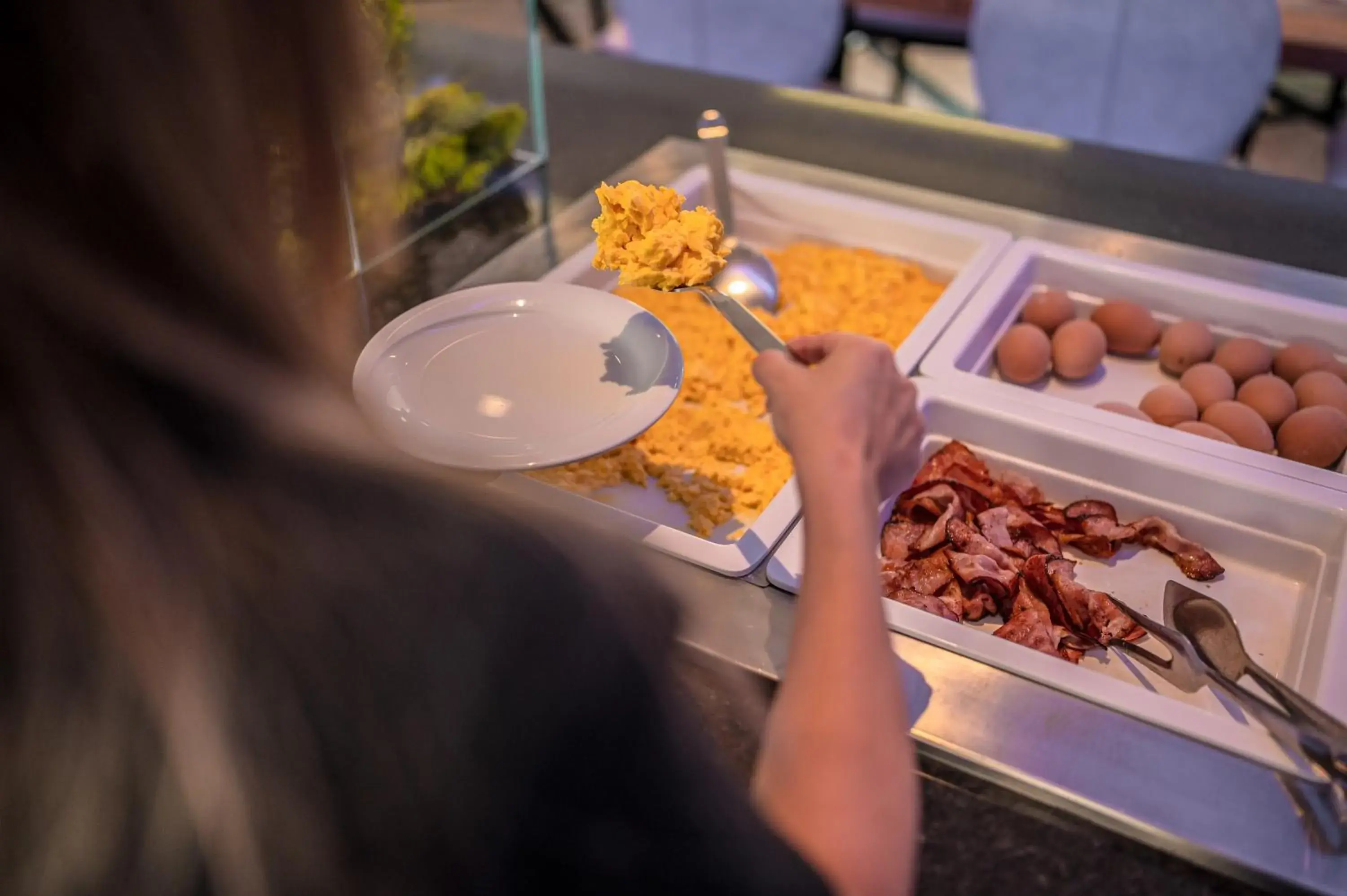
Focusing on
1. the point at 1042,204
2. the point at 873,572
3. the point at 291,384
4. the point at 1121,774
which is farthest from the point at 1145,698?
the point at 1042,204

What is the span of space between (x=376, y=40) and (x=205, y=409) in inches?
27.8

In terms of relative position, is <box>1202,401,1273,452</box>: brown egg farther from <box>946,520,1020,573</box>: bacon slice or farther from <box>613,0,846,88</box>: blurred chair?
<box>613,0,846,88</box>: blurred chair

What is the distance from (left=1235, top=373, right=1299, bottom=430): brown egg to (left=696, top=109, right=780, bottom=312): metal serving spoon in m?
0.50

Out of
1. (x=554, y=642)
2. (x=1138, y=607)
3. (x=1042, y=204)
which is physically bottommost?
(x=1138, y=607)

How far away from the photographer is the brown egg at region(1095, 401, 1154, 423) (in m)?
0.96

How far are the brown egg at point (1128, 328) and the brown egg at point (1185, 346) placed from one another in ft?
0.06

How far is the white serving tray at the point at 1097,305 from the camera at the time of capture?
103 cm

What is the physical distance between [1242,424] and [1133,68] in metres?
1.32

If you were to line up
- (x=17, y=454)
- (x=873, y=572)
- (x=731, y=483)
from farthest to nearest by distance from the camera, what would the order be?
1. (x=731, y=483)
2. (x=873, y=572)
3. (x=17, y=454)

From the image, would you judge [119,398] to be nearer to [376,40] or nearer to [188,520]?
[188,520]

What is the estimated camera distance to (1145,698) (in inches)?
27.0

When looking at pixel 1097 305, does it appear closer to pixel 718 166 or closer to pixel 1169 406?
pixel 1169 406

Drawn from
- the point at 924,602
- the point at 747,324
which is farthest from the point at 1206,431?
the point at 747,324

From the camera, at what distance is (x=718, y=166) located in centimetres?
122
